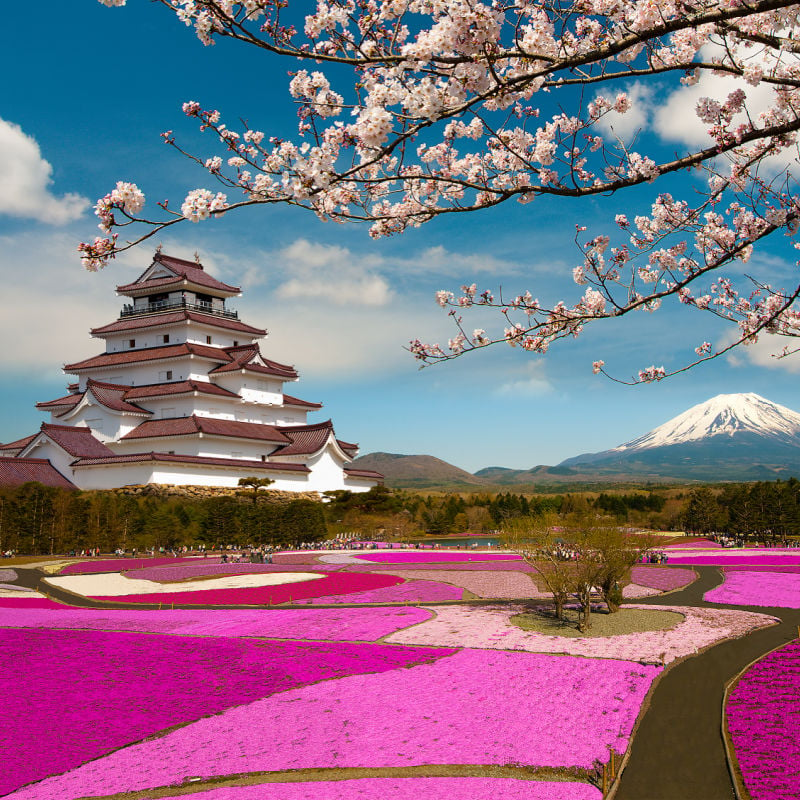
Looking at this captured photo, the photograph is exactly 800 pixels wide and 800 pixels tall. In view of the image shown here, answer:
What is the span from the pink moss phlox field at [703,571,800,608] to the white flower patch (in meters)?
16.5

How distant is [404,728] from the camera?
11.2m

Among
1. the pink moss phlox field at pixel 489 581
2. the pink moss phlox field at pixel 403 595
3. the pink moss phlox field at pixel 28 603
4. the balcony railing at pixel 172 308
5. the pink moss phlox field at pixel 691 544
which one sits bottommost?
the pink moss phlox field at pixel 691 544

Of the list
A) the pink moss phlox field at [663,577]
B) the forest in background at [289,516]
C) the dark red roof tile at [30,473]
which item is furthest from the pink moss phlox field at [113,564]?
the pink moss phlox field at [663,577]

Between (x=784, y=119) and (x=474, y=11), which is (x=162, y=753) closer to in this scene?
(x=474, y=11)

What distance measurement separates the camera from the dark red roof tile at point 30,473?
148 feet

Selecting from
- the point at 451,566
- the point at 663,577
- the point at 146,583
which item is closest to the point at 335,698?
the point at 146,583

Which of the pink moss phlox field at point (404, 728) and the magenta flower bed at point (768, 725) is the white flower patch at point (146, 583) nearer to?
the pink moss phlox field at point (404, 728)

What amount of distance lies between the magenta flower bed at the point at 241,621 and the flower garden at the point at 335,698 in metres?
0.10

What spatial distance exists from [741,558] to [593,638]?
23.9 m

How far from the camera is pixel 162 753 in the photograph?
33.6ft

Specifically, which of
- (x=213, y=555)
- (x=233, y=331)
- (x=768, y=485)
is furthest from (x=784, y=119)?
(x=233, y=331)

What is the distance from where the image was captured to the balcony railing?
197 feet

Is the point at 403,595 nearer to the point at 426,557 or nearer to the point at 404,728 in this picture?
the point at 404,728

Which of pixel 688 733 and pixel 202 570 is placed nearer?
pixel 688 733
